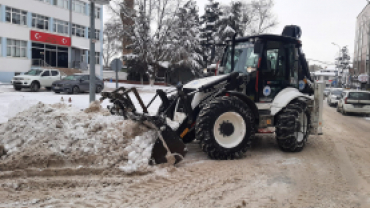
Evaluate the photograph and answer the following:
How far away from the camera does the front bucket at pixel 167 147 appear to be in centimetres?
615

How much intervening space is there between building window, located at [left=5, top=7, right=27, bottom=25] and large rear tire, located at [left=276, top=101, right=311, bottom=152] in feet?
111

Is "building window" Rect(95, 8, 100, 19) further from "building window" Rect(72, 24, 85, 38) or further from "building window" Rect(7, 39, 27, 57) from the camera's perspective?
"building window" Rect(7, 39, 27, 57)

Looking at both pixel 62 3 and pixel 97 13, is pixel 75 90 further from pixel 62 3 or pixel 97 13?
pixel 97 13

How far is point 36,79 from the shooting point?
2452 centimetres

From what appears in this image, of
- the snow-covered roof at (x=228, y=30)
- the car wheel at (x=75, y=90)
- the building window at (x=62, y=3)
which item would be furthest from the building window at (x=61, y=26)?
the snow-covered roof at (x=228, y=30)

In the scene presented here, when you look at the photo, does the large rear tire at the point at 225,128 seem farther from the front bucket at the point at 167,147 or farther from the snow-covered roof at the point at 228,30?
the snow-covered roof at the point at 228,30

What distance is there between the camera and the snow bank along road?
470 centimetres

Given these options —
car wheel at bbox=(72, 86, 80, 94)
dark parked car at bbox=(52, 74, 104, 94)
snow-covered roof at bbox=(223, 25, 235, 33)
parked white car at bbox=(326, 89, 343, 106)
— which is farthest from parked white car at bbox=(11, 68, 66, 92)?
snow-covered roof at bbox=(223, 25, 235, 33)

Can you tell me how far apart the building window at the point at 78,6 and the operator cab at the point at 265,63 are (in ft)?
126

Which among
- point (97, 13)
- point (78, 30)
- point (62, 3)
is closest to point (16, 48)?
point (62, 3)

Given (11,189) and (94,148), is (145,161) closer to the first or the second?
(94,148)

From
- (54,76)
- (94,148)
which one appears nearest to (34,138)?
(94,148)

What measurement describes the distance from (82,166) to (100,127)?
1112mm

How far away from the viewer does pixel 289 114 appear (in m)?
7.70
